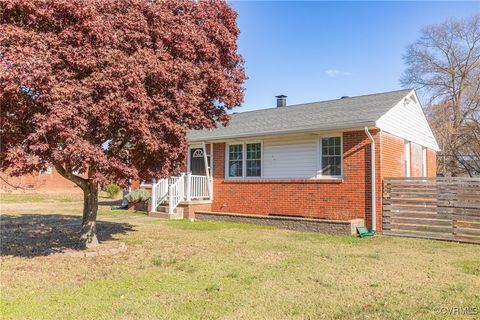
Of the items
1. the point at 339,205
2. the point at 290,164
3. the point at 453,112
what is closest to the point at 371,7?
the point at 290,164

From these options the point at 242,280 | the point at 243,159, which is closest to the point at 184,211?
the point at 243,159

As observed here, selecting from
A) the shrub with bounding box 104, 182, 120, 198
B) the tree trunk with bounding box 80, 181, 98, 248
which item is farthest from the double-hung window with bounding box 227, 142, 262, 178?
the shrub with bounding box 104, 182, 120, 198

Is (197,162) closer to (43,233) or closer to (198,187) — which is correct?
(198,187)

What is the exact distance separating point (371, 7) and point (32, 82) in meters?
11.5

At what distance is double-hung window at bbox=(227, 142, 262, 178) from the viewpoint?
537 inches

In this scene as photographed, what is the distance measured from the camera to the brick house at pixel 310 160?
11078 millimetres

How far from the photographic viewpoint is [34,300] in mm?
4641

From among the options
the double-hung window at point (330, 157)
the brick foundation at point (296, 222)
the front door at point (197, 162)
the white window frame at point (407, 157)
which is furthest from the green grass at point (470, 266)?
the front door at point (197, 162)

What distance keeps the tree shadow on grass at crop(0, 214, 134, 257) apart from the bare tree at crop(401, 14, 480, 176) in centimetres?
2430

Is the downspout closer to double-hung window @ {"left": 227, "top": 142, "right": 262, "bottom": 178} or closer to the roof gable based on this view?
the roof gable

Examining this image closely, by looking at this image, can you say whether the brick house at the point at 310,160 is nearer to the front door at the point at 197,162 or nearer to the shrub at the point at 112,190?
the front door at the point at 197,162

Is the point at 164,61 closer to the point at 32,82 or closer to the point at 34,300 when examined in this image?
the point at 32,82

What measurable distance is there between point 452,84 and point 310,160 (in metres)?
27.1

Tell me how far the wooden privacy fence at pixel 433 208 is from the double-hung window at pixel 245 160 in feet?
15.1
